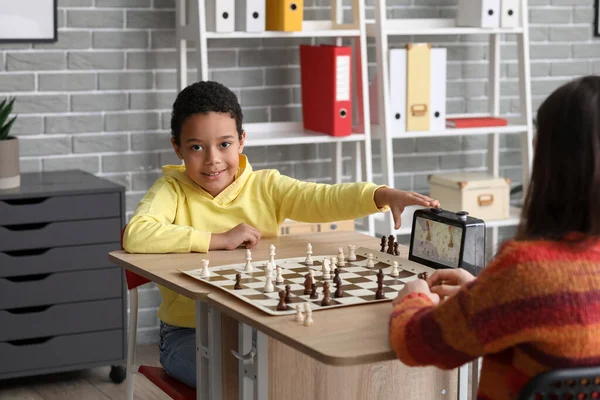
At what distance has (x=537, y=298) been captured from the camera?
1457mm

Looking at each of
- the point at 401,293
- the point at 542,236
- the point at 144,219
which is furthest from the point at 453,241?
the point at 144,219

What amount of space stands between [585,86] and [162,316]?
1.32 metres

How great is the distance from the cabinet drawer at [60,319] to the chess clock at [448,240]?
164 centimetres

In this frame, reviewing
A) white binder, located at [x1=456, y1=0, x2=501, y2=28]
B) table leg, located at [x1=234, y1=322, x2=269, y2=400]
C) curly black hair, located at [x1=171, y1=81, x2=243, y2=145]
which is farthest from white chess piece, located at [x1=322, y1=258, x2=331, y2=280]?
white binder, located at [x1=456, y1=0, x2=501, y2=28]

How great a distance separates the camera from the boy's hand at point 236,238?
239 centimetres

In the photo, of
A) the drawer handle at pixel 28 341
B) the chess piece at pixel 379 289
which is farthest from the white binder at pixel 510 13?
the chess piece at pixel 379 289

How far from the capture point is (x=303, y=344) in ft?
5.25

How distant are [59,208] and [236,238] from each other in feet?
4.07

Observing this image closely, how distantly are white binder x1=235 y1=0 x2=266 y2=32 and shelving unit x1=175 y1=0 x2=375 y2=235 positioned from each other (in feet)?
0.08

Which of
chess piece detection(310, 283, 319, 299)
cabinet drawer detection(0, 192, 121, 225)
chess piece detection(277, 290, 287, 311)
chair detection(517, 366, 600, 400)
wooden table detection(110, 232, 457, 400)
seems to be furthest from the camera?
cabinet drawer detection(0, 192, 121, 225)

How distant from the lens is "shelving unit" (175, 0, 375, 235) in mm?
3650

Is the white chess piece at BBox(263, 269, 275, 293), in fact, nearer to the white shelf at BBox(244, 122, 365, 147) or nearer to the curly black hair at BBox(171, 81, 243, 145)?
the curly black hair at BBox(171, 81, 243, 145)

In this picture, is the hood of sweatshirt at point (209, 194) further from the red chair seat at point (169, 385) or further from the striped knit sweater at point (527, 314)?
the striped knit sweater at point (527, 314)

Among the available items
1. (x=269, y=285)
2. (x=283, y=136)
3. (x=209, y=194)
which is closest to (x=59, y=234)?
(x=283, y=136)
